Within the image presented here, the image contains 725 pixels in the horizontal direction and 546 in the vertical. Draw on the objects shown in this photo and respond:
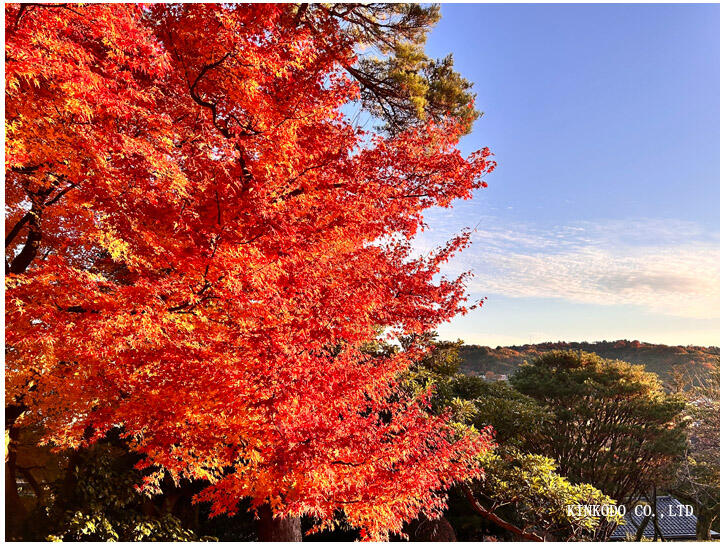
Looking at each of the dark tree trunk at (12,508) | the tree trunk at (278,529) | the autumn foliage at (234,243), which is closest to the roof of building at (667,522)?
the tree trunk at (278,529)

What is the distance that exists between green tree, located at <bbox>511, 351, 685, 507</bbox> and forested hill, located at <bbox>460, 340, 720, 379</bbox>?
4.52 meters

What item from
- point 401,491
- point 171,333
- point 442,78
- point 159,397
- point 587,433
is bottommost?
point 587,433

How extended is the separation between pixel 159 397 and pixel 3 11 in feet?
14.8

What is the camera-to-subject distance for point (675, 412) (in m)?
15.9

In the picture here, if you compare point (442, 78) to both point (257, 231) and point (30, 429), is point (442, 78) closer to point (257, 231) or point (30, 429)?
point (257, 231)

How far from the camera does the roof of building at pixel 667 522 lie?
16641 mm

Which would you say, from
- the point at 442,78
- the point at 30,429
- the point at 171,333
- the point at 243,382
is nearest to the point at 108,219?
the point at 171,333

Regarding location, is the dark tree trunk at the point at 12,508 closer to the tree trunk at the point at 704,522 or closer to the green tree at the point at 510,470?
the green tree at the point at 510,470

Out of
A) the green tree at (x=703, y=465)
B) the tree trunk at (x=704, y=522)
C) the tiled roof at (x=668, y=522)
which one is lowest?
the tiled roof at (x=668, y=522)

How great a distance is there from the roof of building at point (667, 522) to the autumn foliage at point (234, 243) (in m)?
15.3

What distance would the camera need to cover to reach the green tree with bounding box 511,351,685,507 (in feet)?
51.3

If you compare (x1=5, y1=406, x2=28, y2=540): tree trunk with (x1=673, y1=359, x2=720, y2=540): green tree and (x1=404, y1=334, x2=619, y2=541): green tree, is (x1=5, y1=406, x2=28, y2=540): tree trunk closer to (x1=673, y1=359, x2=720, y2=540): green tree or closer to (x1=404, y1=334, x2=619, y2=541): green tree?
(x1=404, y1=334, x2=619, y2=541): green tree

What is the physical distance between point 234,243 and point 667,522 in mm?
21358

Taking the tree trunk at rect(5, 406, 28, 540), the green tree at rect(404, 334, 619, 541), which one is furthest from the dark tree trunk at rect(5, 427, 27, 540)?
the green tree at rect(404, 334, 619, 541)
